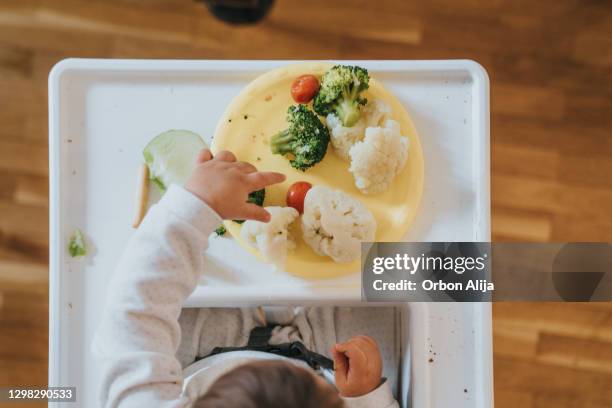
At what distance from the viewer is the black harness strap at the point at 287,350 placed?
0.85 meters

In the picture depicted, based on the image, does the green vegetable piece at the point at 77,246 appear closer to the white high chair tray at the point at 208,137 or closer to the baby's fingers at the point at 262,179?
the white high chair tray at the point at 208,137

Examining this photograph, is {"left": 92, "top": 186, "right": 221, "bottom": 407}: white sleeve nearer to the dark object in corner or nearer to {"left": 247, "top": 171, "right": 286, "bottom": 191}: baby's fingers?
{"left": 247, "top": 171, "right": 286, "bottom": 191}: baby's fingers

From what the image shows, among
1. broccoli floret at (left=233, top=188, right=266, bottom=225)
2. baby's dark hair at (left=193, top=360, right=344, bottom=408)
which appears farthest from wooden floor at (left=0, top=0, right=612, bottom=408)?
baby's dark hair at (left=193, top=360, right=344, bottom=408)

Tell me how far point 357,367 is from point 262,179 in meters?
0.28

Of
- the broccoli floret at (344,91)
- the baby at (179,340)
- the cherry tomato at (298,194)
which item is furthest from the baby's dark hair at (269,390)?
the broccoli floret at (344,91)

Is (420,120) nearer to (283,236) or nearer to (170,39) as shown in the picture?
(283,236)

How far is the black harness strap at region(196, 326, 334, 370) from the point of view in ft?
2.77

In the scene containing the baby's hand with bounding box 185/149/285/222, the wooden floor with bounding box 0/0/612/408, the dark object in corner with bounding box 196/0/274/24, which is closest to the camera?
the dark object in corner with bounding box 196/0/274/24

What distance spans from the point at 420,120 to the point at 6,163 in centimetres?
88

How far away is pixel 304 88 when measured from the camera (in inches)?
32.8

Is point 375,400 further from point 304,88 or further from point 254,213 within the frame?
point 304,88

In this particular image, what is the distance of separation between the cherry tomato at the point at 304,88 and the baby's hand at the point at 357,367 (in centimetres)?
34

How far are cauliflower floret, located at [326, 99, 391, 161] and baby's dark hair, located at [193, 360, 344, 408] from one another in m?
0.30

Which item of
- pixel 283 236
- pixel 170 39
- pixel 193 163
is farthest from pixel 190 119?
pixel 170 39
